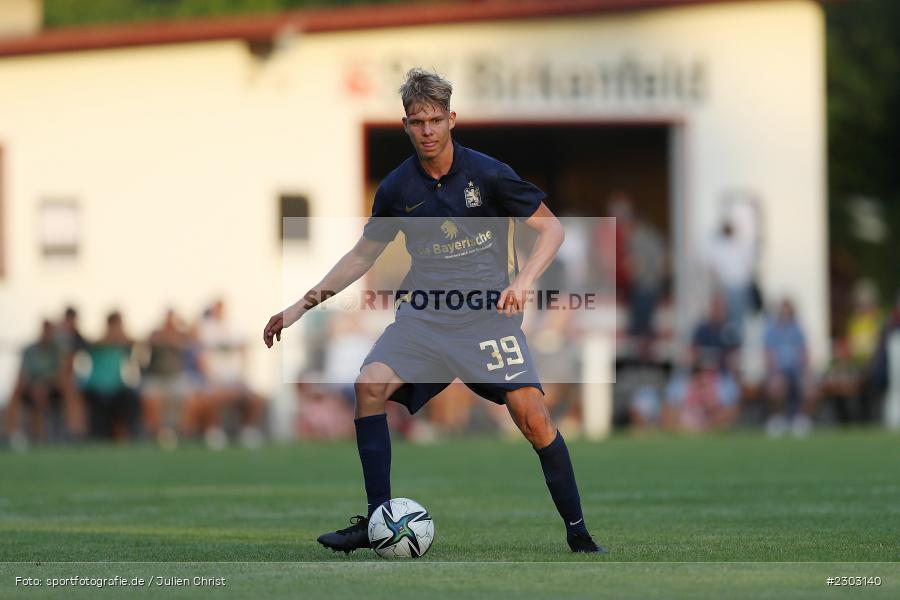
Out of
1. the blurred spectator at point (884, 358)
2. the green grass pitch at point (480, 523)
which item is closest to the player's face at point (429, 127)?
the green grass pitch at point (480, 523)

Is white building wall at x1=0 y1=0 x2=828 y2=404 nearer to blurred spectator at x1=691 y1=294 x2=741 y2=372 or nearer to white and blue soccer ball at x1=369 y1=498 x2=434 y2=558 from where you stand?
blurred spectator at x1=691 y1=294 x2=741 y2=372

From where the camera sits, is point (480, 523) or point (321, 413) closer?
point (480, 523)

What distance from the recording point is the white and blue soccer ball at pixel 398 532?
7891 millimetres

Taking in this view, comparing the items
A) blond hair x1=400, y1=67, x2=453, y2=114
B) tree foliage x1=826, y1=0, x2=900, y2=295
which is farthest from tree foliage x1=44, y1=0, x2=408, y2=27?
blond hair x1=400, y1=67, x2=453, y2=114

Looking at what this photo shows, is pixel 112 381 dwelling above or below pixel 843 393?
above

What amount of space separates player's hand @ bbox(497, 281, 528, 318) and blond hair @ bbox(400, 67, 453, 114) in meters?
0.86

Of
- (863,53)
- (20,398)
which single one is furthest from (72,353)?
(863,53)

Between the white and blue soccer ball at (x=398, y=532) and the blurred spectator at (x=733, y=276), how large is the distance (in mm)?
17168

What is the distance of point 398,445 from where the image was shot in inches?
805

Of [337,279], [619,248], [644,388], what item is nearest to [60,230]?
[619,248]

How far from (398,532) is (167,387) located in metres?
14.4

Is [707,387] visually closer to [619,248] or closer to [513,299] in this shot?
[619,248]

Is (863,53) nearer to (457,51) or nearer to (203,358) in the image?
(457,51)

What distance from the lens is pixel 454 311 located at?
8039 millimetres
